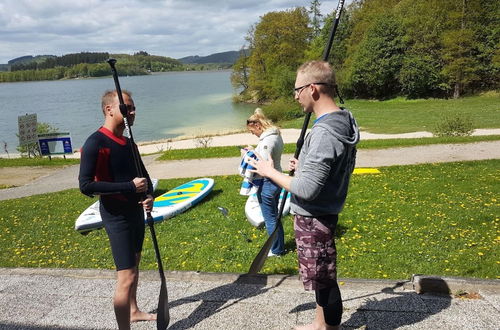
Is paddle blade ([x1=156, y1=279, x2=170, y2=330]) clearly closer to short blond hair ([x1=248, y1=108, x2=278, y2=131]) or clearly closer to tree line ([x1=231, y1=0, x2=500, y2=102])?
short blond hair ([x1=248, y1=108, x2=278, y2=131])

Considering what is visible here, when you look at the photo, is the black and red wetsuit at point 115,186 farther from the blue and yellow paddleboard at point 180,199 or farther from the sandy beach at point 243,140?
the sandy beach at point 243,140

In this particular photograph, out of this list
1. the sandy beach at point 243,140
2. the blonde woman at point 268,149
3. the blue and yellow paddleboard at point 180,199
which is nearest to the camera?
the blonde woman at point 268,149

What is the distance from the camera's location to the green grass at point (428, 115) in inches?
1025

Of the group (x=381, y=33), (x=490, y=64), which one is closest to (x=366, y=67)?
(x=381, y=33)

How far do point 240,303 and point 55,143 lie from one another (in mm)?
18263

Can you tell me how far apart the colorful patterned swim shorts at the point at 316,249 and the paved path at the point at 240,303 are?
2.94ft

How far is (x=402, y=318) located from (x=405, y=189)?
6.28 meters

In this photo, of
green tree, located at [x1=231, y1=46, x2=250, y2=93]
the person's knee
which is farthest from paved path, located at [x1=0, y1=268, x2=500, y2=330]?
green tree, located at [x1=231, y1=46, x2=250, y2=93]

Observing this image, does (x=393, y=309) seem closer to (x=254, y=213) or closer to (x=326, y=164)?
(x=326, y=164)

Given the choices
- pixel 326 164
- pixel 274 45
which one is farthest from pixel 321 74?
pixel 274 45

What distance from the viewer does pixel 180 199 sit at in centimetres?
921

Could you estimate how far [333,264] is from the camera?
309 centimetres

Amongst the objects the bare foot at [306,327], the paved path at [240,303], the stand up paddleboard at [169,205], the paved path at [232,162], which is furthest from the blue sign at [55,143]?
the bare foot at [306,327]

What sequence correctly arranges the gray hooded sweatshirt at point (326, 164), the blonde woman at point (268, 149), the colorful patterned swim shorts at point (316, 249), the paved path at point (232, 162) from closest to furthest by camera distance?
the gray hooded sweatshirt at point (326, 164) → the colorful patterned swim shorts at point (316, 249) → the blonde woman at point (268, 149) → the paved path at point (232, 162)
